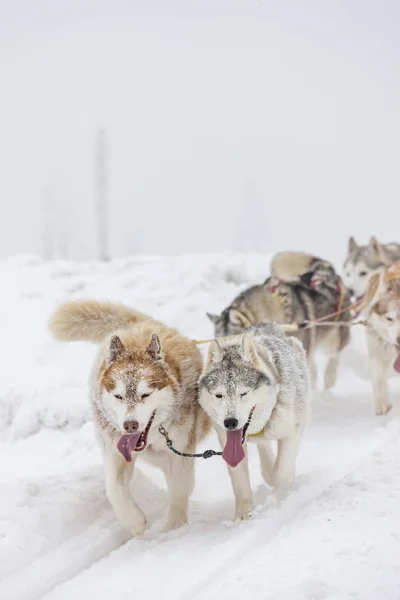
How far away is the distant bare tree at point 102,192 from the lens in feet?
61.6

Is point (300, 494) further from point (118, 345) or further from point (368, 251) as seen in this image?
point (368, 251)

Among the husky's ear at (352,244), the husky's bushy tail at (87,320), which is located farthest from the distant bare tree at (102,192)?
the husky's bushy tail at (87,320)

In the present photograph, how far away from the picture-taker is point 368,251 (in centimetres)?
729

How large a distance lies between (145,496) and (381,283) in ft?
9.15

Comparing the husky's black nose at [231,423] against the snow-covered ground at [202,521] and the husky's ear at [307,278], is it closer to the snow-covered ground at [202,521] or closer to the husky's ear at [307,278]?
the snow-covered ground at [202,521]

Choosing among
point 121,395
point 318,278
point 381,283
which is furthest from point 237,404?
point 318,278

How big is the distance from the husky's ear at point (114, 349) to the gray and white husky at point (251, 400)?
48 centimetres

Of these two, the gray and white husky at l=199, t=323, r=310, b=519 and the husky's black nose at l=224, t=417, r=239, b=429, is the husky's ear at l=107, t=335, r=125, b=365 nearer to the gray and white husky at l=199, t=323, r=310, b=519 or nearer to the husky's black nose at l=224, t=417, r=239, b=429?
the gray and white husky at l=199, t=323, r=310, b=519

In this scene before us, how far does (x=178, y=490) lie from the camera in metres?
3.58

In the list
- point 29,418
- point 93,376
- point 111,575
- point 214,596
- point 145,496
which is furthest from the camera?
point 29,418

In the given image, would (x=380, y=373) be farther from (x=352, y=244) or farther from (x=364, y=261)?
(x=352, y=244)

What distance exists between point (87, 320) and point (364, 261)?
4.29 m

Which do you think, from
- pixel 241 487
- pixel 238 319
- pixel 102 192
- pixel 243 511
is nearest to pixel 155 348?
pixel 241 487

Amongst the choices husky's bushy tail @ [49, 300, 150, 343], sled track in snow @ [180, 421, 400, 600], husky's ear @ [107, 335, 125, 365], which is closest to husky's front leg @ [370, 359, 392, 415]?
sled track in snow @ [180, 421, 400, 600]
